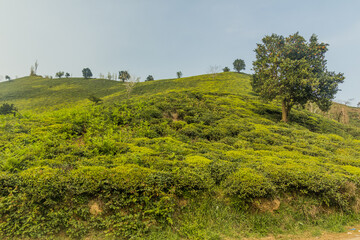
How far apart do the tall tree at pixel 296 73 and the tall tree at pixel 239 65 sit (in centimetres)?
5520

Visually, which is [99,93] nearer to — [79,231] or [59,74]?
[59,74]

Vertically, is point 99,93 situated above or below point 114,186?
above

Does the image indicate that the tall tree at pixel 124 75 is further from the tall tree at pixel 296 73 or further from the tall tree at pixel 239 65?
the tall tree at pixel 296 73

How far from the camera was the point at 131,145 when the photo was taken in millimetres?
8797

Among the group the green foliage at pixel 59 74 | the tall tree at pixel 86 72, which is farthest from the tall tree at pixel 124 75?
the green foliage at pixel 59 74

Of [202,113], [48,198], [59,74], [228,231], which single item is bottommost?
[228,231]

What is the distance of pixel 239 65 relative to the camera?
73875 mm

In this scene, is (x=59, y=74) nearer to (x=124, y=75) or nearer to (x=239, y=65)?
(x=124, y=75)

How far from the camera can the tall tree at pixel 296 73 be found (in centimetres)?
1795

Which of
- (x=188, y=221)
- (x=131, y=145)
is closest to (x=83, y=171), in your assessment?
(x=131, y=145)

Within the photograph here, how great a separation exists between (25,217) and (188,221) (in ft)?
14.8

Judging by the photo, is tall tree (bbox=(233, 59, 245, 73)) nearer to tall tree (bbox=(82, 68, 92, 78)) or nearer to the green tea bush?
tall tree (bbox=(82, 68, 92, 78))

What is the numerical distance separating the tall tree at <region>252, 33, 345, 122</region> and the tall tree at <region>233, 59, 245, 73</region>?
181ft

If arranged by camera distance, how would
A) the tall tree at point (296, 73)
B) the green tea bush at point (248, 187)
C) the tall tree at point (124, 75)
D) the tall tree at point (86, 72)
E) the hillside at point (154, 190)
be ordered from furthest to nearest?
1. the tall tree at point (86, 72)
2. the tall tree at point (124, 75)
3. the tall tree at point (296, 73)
4. the green tea bush at point (248, 187)
5. the hillside at point (154, 190)
